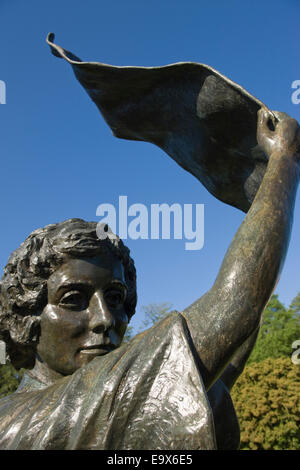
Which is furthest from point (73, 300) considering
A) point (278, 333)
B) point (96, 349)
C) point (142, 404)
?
point (278, 333)

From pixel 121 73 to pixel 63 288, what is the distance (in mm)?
1161

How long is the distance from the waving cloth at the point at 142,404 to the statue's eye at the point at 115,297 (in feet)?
2.33

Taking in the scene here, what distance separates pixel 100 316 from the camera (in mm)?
2531

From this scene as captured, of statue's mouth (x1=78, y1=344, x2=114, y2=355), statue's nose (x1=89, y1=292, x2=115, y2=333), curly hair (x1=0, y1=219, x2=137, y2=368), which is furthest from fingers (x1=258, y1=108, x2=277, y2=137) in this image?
statue's mouth (x1=78, y1=344, x2=114, y2=355)

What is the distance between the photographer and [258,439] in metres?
21.8

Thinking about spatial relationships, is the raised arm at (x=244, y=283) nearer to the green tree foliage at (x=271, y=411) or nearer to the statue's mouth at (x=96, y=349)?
the statue's mouth at (x=96, y=349)

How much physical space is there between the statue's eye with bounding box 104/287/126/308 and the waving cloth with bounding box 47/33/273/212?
0.81 meters

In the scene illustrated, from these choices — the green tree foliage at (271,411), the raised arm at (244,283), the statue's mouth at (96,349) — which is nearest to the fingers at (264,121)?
→ the raised arm at (244,283)

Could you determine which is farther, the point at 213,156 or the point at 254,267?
the point at 213,156

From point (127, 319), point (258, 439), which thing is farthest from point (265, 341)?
point (127, 319)

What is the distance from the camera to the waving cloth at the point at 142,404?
1747 millimetres
